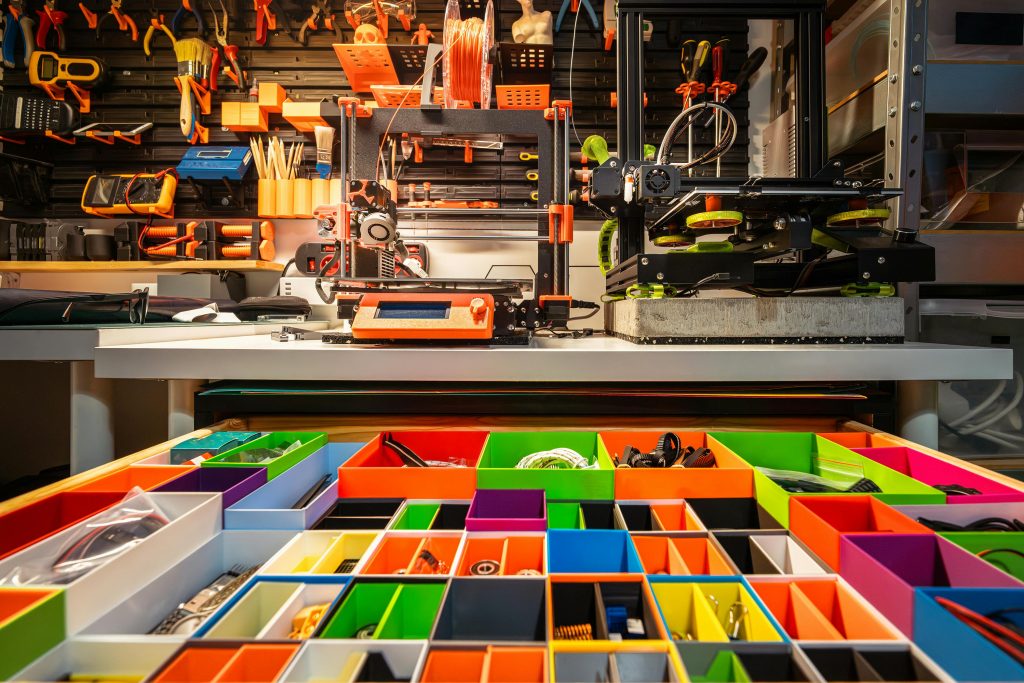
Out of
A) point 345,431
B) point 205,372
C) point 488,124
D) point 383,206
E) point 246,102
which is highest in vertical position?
point 246,102

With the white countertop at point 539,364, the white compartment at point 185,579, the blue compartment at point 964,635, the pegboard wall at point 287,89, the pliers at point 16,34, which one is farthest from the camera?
the pliers at point 16,34

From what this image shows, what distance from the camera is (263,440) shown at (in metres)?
0.96

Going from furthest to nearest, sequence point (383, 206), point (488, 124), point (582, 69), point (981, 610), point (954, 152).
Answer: point (582, 69), point (954, 152), point (488, 124), point (383, 206), point (981, 610)

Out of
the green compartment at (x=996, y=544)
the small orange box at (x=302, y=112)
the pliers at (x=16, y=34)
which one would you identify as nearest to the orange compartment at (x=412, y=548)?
the green compartment at (x=996, y=544)

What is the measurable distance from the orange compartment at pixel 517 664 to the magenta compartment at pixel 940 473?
650 mm

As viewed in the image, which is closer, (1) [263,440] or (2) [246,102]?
(1) [263,440]

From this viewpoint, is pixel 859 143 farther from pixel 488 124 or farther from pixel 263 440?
pixel 263 440

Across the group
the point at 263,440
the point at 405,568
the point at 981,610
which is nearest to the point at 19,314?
the point at 263,440

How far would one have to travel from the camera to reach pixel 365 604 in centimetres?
57

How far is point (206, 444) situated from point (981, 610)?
3.90ft

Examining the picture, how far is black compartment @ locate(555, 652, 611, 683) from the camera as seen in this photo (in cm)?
45

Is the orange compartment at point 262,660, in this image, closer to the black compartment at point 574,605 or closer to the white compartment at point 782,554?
the black compartment at point 574,605

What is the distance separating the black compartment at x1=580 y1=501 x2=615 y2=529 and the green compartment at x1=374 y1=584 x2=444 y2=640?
0.99 ft

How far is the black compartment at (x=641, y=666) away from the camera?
44 centimetres
